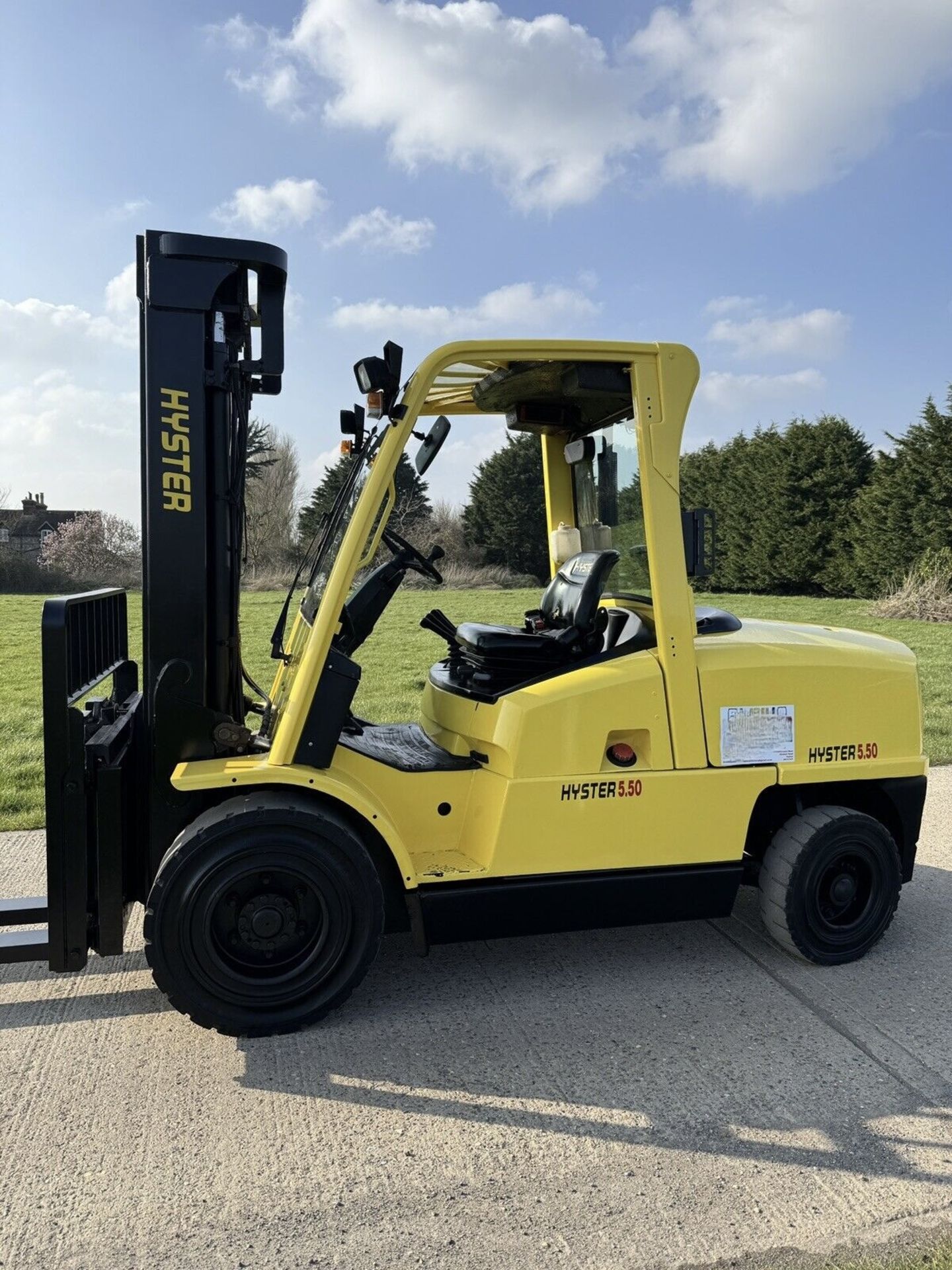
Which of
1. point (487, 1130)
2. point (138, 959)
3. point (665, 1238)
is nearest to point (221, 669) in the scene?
point (138, 959)

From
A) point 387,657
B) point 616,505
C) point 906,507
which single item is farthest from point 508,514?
point 906,507

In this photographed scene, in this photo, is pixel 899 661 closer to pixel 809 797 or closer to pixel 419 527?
pixel 809 797

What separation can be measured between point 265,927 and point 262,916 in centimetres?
4

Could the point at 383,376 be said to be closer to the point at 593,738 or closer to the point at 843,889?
the point at 593,738

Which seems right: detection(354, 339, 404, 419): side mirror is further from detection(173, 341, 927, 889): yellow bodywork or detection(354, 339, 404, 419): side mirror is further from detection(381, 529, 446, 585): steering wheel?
detection(381, 529, 446, 585): steering wheel

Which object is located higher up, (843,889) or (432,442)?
(432,442)

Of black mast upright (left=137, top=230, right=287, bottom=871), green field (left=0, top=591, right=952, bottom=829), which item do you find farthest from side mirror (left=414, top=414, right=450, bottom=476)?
green field (left=0, top=591, right=952, bottom=829)

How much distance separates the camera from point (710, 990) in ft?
13.3

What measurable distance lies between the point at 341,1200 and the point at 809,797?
267cm

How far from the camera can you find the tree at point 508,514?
6.58 m

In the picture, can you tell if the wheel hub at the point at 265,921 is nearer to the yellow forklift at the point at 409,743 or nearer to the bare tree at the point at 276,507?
the yellow forklift at the point at 409,743

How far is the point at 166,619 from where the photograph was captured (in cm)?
377

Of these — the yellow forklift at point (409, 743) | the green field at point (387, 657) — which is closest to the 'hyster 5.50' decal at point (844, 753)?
the yellow forklift at point (409, 743)

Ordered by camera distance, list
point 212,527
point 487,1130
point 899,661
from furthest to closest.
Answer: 1. point 899,661
2. point 212,527
3. point 487,1130
